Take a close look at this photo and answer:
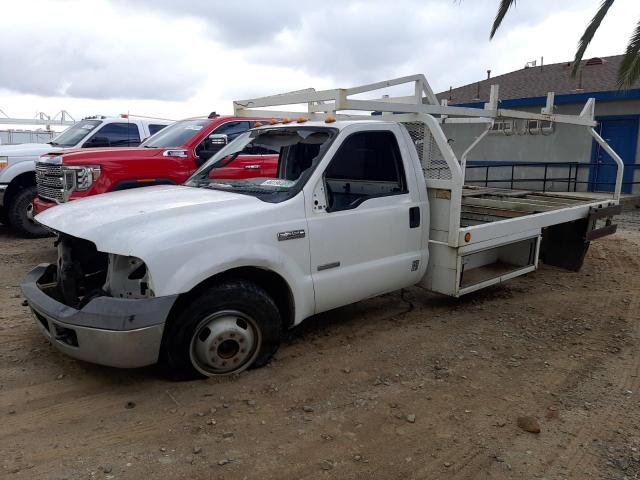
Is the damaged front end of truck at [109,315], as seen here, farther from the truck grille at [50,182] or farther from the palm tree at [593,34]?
the palm tree at [593,34]

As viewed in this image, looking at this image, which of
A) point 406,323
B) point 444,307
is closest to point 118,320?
point 406,323

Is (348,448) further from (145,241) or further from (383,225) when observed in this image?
(383,225)

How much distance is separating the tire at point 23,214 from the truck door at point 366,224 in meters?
6.36

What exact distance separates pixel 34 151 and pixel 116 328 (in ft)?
23.9

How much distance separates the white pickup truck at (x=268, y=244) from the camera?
338cm

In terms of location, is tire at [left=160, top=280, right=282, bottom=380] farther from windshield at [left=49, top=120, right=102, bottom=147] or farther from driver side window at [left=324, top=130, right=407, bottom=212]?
windshield at [left=49, top=120, right=102, bottom=147]

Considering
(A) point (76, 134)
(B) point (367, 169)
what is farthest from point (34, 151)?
(B) point (367, 169)

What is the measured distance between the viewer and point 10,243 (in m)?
8.59

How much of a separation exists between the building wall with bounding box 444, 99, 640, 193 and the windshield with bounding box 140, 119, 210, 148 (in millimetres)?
8554

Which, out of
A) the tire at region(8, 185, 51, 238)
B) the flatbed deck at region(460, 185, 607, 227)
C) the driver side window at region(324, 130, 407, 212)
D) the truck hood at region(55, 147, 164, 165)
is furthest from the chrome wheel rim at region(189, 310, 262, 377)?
the tire at region(8, 185, 51, 238)

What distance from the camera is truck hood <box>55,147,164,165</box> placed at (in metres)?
6.79

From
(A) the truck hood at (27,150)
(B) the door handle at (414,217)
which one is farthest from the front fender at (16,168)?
(B) the door handle at (414,217)

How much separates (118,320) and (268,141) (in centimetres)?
229

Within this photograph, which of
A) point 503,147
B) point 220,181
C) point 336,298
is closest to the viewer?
point 336,298
